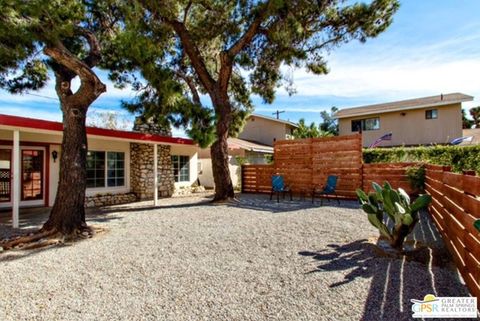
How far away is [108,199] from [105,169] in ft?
3.65

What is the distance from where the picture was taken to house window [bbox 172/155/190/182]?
1343cm

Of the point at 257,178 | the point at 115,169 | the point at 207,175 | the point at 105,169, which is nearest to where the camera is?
the point at 105,169

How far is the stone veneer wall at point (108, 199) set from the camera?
998 cm

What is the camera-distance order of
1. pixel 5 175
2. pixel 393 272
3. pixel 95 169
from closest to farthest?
pixel 393 272 < pixel 5 175 < pixel 95 169

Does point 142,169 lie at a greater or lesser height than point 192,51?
lesser


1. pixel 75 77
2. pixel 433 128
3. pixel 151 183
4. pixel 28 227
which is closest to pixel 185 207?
pixel 151 183

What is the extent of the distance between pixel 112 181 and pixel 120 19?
18.9 feet

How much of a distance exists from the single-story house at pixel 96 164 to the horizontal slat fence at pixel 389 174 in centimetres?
696

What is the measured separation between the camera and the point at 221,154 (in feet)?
35.2

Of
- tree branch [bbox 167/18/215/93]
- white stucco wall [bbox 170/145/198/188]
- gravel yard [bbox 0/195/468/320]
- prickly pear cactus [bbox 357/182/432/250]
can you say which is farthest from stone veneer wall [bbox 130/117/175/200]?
prickly pear cactus [bbox 357/182/432/250]

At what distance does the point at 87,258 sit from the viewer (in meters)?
4.48

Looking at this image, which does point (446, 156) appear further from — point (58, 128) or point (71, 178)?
point (58, 128)

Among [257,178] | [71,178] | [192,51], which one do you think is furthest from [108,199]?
[257,178]

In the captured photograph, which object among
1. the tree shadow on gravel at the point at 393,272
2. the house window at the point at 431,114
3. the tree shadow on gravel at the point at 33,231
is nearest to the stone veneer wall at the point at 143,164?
the tree shadow on gravel at the point at 33,231
